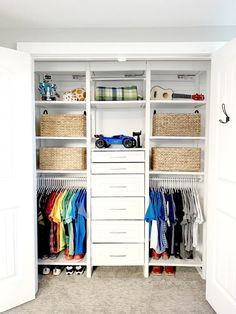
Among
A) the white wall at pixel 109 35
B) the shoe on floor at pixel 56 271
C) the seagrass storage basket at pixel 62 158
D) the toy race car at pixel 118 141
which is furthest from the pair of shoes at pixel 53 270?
the white wall at pixel 109 35

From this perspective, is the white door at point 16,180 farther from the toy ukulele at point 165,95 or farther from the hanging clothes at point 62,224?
the toy ukulele at point 165,95

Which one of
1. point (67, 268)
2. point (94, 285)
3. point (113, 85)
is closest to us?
point (94, 285)

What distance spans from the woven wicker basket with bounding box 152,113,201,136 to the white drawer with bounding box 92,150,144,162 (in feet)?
1.12

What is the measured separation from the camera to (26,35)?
209 centimetres

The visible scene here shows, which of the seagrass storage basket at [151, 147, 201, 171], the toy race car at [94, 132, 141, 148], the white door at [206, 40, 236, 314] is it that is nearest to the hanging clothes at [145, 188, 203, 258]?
the seagrass storage basket at [151, 147, 201, 171]

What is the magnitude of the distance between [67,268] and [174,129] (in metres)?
1.87

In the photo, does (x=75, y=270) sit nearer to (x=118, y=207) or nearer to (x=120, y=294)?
(x=120, y=294)

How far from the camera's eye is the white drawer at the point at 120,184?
8.04ft

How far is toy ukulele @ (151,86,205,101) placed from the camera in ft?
8.18

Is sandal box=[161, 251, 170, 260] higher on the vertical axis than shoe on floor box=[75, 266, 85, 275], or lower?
higher

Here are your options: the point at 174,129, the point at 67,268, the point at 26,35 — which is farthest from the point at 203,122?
the point at 67,268

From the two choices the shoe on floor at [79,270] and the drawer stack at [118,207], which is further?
the shoe on floor at [79,270]

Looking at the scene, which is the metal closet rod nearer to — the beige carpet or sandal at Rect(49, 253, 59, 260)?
the beige carpet

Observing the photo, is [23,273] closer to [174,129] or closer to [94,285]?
[94,285]
